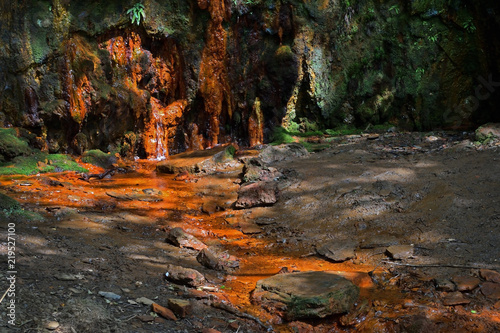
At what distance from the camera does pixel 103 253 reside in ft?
14.8

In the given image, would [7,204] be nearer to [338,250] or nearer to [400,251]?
[338,250]

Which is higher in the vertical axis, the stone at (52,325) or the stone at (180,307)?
the stone at (52,325)

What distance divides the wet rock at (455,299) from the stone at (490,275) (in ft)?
1.24

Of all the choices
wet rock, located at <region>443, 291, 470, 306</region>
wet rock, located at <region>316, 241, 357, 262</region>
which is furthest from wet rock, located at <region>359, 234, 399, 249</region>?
wet rock, located at <region>443, 291, 470, 306</region>

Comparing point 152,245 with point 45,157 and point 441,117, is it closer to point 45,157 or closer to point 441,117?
point 45,157

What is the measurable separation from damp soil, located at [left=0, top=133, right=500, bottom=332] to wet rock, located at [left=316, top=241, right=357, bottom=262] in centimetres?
9

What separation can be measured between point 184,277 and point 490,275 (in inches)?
118

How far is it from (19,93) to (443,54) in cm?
1333

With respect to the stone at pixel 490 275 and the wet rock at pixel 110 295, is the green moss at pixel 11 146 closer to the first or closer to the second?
the wet rock at pixel 110 295

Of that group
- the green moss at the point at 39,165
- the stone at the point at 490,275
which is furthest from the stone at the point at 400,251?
the green moss at the point at 39,165

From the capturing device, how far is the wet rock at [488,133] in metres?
9.46

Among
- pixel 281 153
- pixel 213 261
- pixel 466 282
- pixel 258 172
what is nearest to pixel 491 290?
pixel 466 282

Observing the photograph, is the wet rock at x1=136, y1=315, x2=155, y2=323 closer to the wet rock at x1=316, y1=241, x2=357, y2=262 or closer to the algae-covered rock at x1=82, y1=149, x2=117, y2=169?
the wet rock at x1=316, y1=241, x2=357, y2=262

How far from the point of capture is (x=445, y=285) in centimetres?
409
